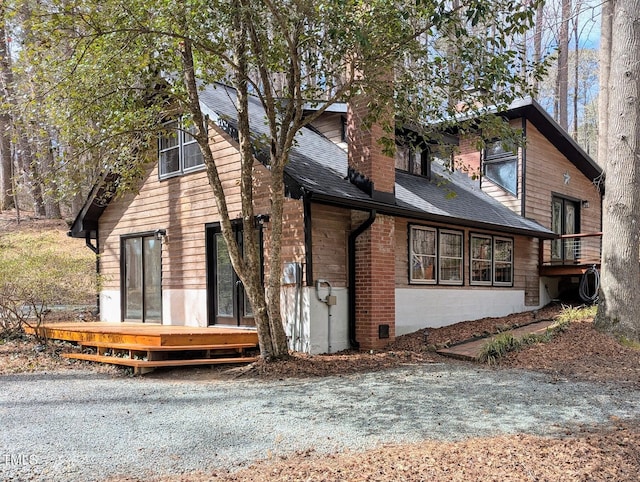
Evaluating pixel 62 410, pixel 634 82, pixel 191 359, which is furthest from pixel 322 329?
pixel 634 82

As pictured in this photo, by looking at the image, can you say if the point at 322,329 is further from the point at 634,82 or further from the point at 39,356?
the point at 634,82

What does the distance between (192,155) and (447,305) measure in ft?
18.8

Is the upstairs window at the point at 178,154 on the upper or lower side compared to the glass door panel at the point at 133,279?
upper

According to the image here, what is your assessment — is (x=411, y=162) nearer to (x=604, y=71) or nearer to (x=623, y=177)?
(x=623, y=177)

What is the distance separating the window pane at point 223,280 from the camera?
30.1 feet

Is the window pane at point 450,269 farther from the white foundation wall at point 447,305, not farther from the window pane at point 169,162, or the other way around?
the window pane at point 169,162

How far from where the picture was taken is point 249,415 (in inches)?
194

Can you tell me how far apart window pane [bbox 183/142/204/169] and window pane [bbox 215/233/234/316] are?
151cm

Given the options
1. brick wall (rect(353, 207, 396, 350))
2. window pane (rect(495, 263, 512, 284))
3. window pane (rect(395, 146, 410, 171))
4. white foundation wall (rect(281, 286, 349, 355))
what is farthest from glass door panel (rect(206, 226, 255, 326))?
window pane (rect(495, 263, 512, 284))

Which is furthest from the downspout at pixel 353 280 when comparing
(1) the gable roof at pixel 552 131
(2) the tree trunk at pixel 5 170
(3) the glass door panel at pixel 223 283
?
(2) the tree trunk at pixel 5 170

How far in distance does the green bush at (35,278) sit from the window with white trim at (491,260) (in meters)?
7.68

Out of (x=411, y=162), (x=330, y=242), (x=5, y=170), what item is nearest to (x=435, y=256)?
(x=411, y=162)

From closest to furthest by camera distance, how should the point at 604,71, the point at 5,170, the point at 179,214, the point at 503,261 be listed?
1. the point at 179,214
2. the point at 503,261
3. the point at 604,71
4. the point at 5,170

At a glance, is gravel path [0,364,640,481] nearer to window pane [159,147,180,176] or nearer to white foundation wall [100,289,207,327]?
white foundation wall [100,289,207,327]
